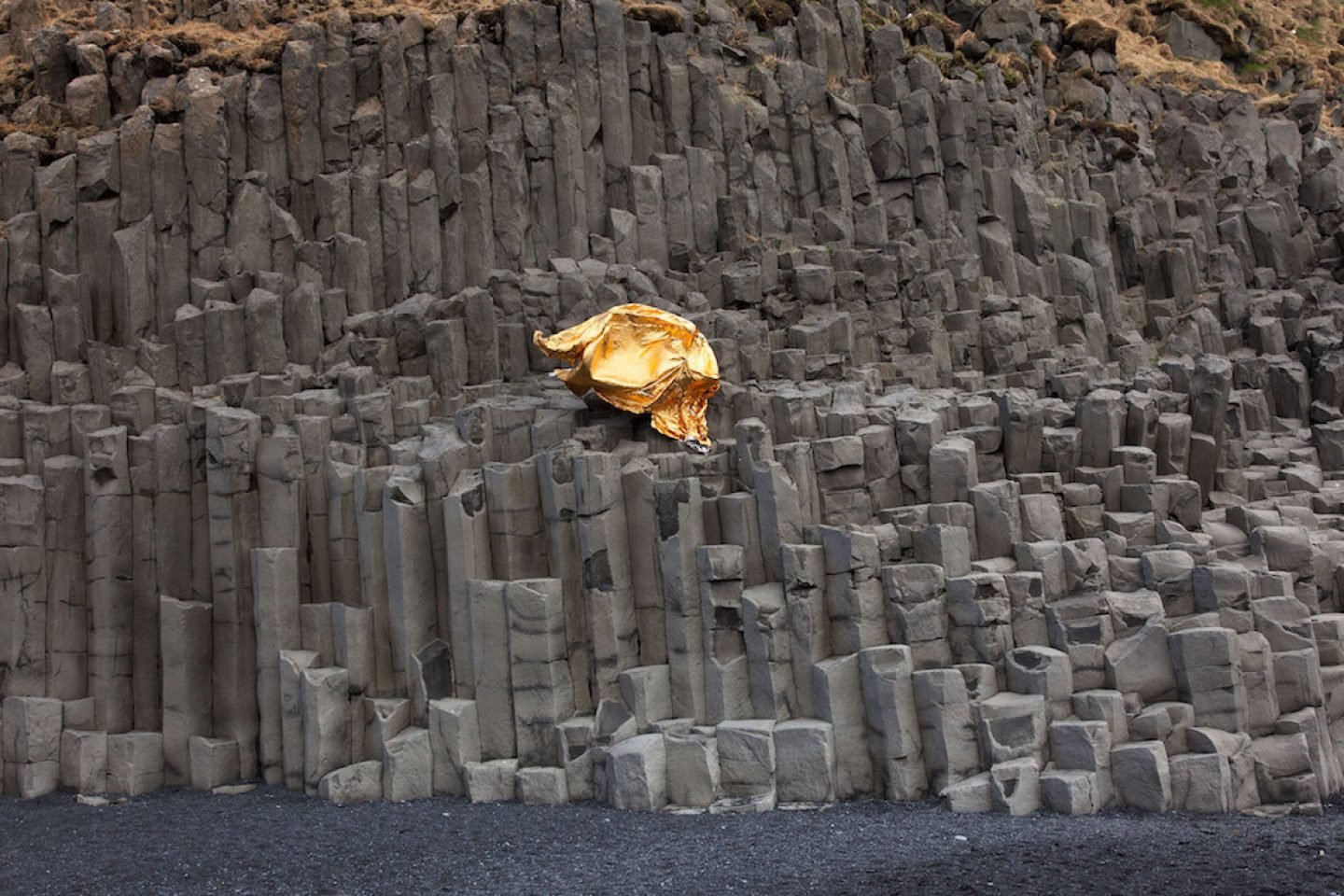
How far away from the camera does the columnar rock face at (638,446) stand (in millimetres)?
14188

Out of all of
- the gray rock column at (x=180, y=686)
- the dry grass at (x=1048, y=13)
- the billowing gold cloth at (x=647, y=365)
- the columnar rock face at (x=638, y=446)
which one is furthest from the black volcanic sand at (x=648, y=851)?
the dry grass at (x=1048, y=13)

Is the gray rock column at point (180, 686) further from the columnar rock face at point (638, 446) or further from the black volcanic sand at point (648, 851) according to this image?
the black volcanic sand at point (648, 851)

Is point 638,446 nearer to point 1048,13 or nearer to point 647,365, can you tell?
point 647,365

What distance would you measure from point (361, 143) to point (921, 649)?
11.8m

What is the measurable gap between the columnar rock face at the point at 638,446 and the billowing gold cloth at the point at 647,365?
55 centimetres

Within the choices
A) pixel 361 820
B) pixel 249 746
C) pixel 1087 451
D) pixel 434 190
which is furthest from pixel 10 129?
pixel 1087 451

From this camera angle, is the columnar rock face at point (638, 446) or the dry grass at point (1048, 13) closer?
the columnar rock face at point (638, 446)

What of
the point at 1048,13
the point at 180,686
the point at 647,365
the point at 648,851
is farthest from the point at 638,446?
the point at 1048,13

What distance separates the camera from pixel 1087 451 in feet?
58.4

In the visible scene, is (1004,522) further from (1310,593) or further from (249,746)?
(249,746)

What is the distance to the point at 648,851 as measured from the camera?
1213 centimetres

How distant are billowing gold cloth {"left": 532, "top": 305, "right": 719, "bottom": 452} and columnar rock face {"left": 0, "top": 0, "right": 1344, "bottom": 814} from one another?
550 mm

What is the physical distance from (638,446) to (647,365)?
960 mm

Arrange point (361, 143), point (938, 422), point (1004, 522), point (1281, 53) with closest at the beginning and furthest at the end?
point (1004, 522) → point (938, 422) → point (361, 143) → point (1281, 53)
